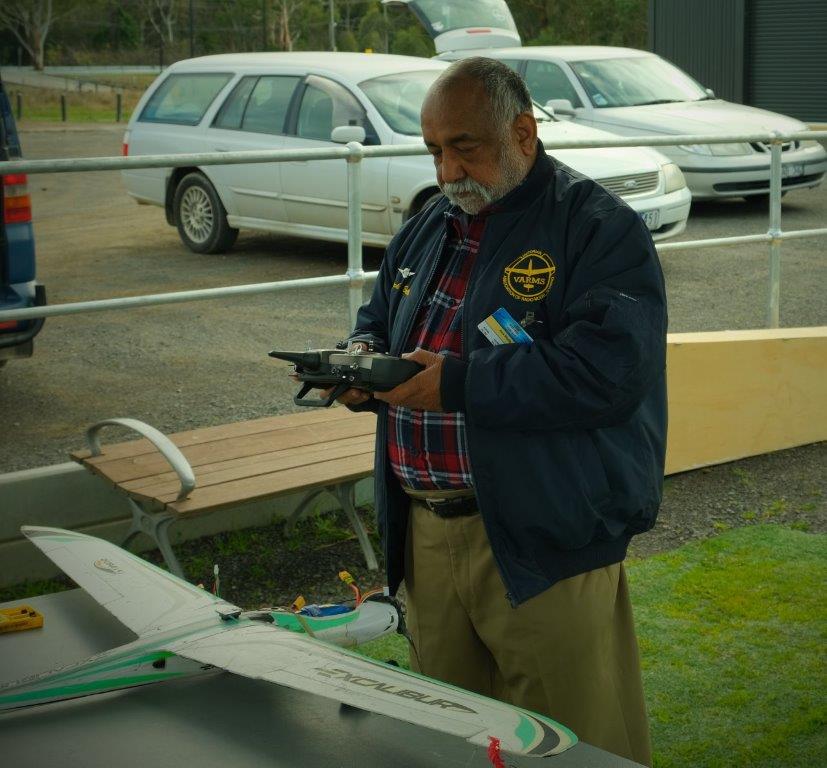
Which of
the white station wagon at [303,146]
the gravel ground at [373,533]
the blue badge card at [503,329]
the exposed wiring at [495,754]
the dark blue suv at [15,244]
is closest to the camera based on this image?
the exposed wiring at [495,754]

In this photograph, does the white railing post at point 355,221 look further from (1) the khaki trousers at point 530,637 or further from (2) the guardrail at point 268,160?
(1) the khaki trousers at point 530,637

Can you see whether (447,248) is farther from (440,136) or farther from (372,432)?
(372,432)

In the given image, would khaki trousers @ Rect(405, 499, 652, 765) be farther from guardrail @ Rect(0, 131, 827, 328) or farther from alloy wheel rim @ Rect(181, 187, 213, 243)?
alloy wheel rim @ Rect(181, 187, 213, 243)

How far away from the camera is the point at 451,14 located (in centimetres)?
1386

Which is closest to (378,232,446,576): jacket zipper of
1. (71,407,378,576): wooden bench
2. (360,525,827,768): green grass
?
(360,525,827,768): green grass

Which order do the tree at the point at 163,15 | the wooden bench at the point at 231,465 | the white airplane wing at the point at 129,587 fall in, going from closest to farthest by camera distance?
the white airplane wing at the point at 129,587
the wooden bench at the point at 231,465
the tree at the point at 163,15

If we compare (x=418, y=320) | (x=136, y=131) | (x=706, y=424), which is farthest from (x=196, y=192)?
(x=418, y=320)

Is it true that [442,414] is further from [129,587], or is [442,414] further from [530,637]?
[129,587]

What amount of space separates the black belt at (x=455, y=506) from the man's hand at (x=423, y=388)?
0.25m

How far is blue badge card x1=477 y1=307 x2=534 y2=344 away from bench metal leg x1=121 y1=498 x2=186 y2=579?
1984mm

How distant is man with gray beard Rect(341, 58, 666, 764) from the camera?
2.27 m

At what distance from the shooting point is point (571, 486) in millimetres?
2328

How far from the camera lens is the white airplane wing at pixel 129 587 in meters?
2.18

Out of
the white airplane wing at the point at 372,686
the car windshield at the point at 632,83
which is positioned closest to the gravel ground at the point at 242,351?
the car windshield at the point at 632,83
